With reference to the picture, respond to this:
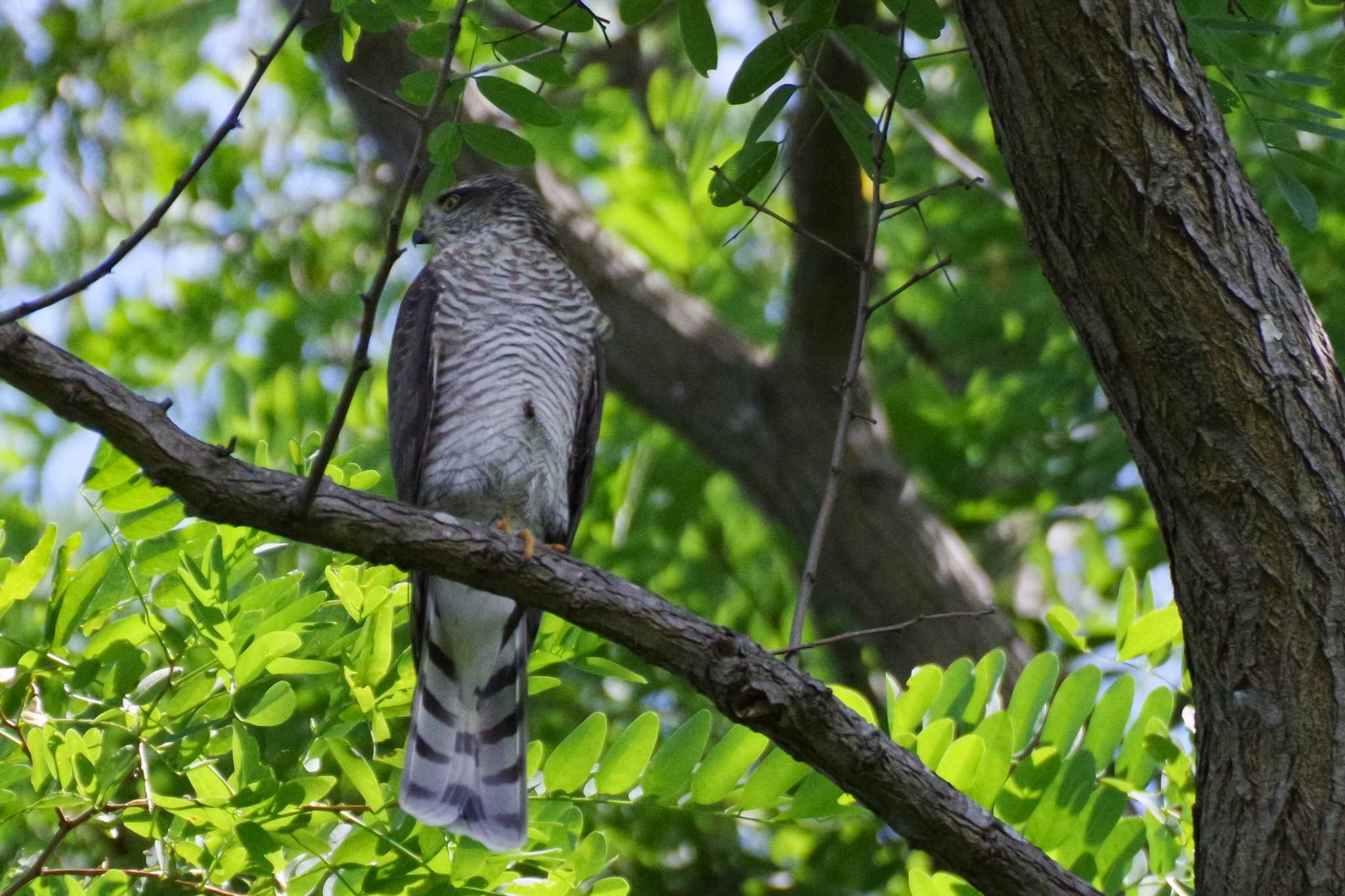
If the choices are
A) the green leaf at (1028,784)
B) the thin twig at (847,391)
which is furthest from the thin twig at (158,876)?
the green leaf at (1028,784)

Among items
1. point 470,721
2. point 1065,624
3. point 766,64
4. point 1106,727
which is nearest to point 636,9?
point 766,64

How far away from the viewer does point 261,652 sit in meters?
2.69

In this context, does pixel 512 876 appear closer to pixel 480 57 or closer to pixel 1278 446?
pixel 1278 446

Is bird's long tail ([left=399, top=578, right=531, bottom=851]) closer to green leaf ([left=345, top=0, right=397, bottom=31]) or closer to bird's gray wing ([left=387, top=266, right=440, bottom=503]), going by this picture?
bird's gray wing ([left=387, top=266, right=440, bottom=503])

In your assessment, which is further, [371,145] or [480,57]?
[371,145]

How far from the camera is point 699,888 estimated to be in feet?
16.7

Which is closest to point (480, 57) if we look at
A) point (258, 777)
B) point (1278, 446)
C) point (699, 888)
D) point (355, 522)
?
point (355, 522)

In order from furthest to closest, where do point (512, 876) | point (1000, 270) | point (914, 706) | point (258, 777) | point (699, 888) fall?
point (1000, 270) < point (699, 888) < point (914, 706) < point (512, 876) < point (258, 777)

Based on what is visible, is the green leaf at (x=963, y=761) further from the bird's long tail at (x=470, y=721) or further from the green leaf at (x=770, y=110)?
the green leaf at (x=770, y=110)

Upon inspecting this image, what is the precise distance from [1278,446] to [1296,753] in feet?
1.80

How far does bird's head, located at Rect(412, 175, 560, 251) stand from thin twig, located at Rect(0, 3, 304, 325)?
221 centimetres

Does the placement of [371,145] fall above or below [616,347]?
above

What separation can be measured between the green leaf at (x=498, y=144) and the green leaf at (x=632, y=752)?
4.16 feet

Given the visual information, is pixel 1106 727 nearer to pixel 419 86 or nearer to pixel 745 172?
pixel 745 172
